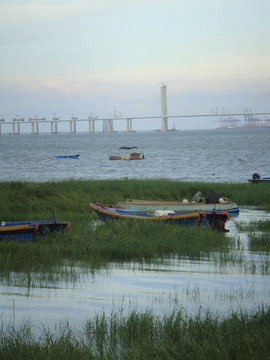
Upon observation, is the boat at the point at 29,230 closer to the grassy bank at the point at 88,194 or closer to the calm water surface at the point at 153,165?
the grassy bank at the point at 88,194

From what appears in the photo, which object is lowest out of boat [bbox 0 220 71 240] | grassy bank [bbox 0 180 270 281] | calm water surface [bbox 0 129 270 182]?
calm water surface [bbox 0 129 270 182]

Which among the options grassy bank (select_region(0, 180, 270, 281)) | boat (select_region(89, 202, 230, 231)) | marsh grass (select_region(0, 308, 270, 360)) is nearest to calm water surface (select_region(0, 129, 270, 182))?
grassy bank (select_region(0, 180, 270, 281))

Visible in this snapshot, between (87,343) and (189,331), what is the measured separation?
35.1 inches

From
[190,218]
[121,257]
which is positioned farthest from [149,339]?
[190,218]

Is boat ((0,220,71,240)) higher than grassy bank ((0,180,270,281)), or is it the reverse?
boat ((0,220,71,240))

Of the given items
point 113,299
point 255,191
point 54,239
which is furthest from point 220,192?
point 113,299

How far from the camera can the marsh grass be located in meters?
4.27

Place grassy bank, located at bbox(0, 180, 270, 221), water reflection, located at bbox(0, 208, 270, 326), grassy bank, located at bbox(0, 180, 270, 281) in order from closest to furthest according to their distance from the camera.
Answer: water reflection, located at bbox(0, 208, 270, 326)
grassy bank, located at bbox(0, 180, 270, 281)
grassy bank, located at bbox(0, 180, 270, 221)

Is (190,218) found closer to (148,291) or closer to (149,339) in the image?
(148,291)

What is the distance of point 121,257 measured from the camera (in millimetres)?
8664

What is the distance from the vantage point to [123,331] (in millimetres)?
5078

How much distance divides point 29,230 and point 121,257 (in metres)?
1.73

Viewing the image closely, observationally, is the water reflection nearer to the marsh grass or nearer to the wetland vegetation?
the wetland vegetation

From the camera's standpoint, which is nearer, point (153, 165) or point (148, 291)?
point (148, 291)
